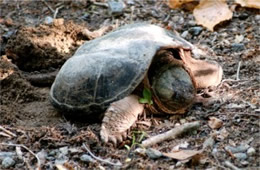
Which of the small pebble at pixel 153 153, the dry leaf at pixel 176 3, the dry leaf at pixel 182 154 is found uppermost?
the dry leaf at pixel 176 3

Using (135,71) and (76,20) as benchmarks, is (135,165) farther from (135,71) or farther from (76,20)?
(76,20)

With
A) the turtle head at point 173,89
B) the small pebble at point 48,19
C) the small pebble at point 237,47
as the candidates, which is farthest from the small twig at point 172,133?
the small pebble at point 48,19

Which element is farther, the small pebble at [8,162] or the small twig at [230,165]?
the small pebble at [8,162]

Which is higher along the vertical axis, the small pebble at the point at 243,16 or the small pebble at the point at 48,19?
the small pebble at the point at 243,16

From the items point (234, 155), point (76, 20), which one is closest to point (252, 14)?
point (76, 20)

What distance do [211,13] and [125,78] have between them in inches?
66.6

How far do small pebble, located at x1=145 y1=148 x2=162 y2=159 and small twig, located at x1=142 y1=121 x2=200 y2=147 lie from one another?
8 cm

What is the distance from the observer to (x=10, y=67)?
3676 mm

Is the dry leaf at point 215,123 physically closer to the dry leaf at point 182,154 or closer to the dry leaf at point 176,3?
the dry leaf at point 182,154

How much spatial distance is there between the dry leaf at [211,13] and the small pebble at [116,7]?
733mm

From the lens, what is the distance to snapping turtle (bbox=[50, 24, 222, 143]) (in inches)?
113

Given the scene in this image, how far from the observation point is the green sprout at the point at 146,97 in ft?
9.81

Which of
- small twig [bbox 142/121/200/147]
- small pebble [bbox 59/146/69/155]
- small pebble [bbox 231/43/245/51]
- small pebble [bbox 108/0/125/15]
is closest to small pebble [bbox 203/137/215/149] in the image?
small twig [bbox 142/121/200/147]

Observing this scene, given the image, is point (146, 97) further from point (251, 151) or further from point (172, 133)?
point (251, 151)
